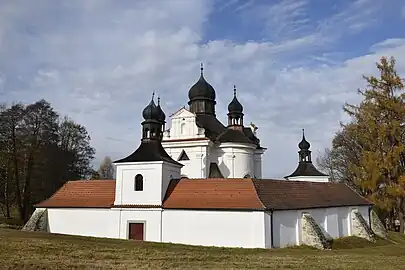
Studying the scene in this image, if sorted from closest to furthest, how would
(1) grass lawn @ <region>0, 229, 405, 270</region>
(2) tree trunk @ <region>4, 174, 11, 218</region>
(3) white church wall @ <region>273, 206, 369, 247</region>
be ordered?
(1) grass lawn @ <region>0, 229, 405, 270</region> → (3) white church wall @ <region>273, 206, 369, 247</region> → (2) tree trunk @ <region>4, 174, 11, 218</region>

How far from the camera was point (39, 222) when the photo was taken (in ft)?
95.5

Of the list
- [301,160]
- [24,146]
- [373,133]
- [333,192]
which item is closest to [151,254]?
[333,192]

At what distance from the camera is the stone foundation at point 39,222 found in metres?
28.8

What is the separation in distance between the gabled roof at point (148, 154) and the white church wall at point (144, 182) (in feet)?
0.92

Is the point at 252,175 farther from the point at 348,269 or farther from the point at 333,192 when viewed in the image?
the point at 348,269

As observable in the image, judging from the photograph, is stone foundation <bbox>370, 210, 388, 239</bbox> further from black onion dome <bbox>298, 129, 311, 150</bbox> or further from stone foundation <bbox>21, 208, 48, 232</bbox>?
stone foundation <bbox>21, 208, 48, 232</bbox>

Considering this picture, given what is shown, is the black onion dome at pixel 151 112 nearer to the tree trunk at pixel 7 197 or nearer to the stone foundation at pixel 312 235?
the stone foundation at pixel 312 235

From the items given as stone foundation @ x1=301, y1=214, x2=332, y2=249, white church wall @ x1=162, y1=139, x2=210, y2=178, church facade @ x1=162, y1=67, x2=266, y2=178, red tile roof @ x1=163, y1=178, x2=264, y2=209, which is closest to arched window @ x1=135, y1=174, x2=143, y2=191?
red tile roof @ x1=163, y1=178, x2=264, y2=209

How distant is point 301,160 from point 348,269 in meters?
30.8

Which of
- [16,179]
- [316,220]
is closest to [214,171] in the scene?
[316,220]

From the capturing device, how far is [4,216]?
1549 inches

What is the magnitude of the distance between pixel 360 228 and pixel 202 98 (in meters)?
18.3

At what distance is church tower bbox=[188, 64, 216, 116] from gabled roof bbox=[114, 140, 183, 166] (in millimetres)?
12944

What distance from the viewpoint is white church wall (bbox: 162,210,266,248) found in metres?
24.4
